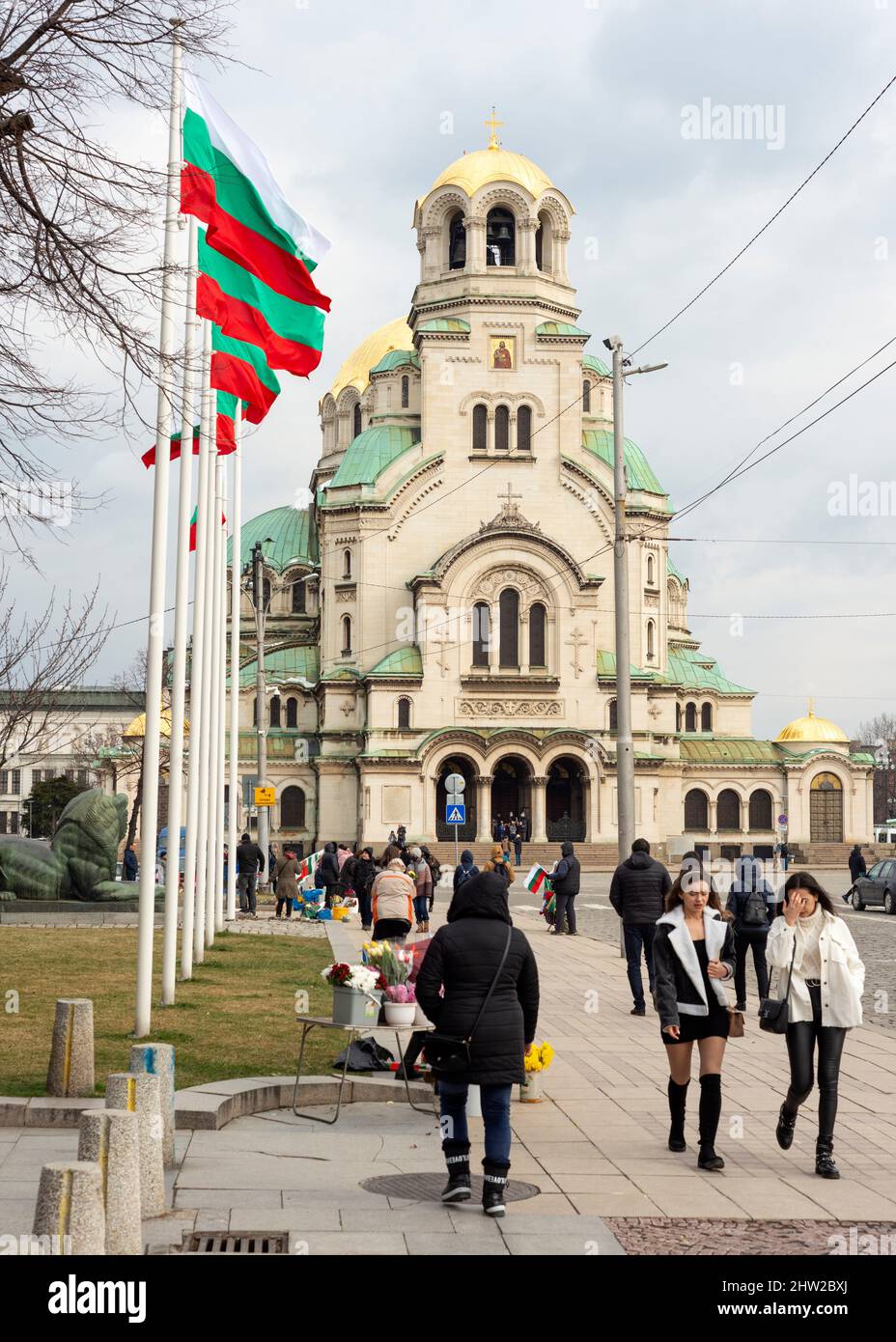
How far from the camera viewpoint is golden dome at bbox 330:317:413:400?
86125 millimetres

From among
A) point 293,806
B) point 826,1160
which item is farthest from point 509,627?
point 826,1160

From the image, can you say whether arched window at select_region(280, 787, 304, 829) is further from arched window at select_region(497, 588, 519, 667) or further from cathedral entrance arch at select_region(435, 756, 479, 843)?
arched window at select_region(497, 588, 519, 667)

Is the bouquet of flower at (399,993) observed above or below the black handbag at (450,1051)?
below

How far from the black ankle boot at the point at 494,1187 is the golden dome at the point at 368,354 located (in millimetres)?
78986

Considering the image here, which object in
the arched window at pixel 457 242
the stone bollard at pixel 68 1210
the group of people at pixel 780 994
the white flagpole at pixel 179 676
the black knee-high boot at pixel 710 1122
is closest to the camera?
the stone bollard at pixel 68 1210

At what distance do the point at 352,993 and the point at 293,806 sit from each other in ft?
187

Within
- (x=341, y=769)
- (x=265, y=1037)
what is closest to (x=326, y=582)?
(x=341, y=769)

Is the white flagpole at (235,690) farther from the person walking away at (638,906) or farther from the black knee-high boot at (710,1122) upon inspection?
the black knee-high boot at (710,1122)

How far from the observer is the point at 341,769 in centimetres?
6806

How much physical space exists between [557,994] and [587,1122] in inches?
352

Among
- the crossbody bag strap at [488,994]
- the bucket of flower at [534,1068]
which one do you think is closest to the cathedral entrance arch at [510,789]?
the bucket of flower at [534,1068]

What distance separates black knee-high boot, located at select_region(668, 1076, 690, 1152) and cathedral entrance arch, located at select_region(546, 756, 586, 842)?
54.3 meters

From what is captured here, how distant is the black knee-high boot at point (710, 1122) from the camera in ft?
33.2

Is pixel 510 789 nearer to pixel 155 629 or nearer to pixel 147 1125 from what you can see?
pixel 155 629
